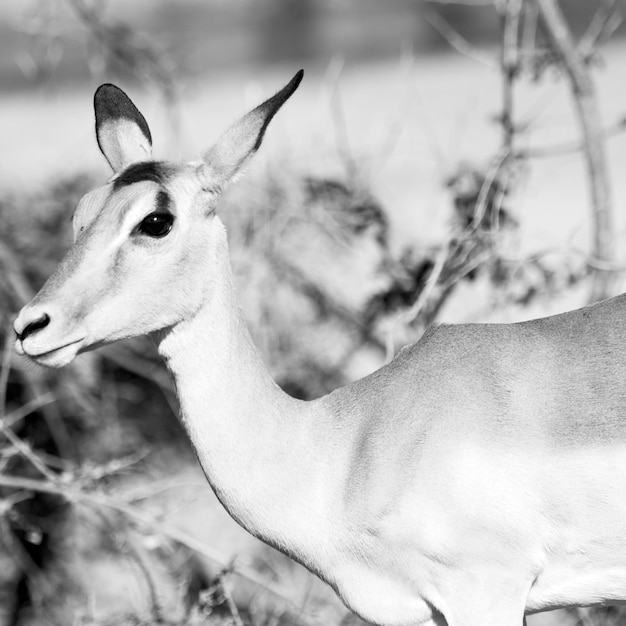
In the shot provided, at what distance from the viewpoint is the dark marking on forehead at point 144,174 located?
296 cm

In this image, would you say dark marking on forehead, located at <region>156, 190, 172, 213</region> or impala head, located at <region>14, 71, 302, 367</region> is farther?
dark marking on forehead, located at <region>156, 190, 172, 213</region>

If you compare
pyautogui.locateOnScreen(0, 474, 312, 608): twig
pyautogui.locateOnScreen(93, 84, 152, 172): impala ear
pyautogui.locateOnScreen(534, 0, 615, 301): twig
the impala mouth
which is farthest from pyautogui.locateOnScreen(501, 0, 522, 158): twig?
the impala mouth

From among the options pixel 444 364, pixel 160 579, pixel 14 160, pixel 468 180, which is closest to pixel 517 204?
pixel 468 180

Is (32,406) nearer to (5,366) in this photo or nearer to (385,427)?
(5,366)

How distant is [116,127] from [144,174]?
0.51 m

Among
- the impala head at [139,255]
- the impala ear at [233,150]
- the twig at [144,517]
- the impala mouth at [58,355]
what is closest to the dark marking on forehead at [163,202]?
the impala head at [139,255]

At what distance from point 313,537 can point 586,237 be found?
16.0 ft

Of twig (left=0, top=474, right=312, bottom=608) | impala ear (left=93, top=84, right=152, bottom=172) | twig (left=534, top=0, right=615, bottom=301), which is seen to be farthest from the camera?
twig (left=534, top=0, right=615, bottom=301)

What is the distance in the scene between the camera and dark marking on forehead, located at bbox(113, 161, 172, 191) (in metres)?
2.96

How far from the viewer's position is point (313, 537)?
9.64ft

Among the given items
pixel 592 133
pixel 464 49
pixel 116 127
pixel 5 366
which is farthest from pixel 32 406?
pixel 464 49

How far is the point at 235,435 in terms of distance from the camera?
2.98 meters

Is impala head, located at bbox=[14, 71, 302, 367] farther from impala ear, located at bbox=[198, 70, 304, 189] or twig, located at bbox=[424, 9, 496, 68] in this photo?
twig, located at bbox=[424, 9, 496, 68]

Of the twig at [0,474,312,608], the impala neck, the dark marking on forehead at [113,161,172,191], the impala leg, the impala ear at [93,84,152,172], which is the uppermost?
the impala ear at [93,84,152,172]
